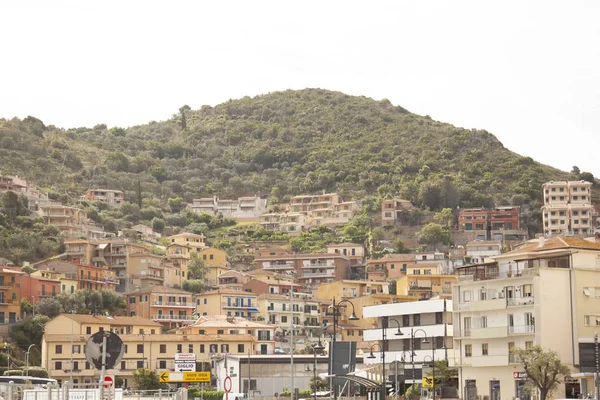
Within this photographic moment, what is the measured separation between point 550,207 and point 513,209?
6.13 metres

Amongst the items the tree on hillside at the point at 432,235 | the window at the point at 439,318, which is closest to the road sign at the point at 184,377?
the window at the point at 439,318

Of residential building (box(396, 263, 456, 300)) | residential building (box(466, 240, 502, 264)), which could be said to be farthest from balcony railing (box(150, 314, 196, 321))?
residential building (box(466, 240, 502, 264))

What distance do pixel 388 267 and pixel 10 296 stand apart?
59445 mm

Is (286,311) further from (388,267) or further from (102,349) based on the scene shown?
(102,349)

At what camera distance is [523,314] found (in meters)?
73.5

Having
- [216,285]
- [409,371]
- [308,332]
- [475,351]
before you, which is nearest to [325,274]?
[216,285]

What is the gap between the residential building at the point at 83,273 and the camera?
135 metres

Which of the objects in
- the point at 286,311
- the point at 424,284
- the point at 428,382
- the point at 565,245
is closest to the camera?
Result: the point at 428,382

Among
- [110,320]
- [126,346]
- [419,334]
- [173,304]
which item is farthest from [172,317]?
[419,334]

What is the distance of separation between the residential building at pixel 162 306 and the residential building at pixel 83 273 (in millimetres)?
4304

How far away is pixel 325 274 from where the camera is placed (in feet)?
566

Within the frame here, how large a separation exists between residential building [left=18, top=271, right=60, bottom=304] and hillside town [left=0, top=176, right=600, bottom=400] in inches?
6.2

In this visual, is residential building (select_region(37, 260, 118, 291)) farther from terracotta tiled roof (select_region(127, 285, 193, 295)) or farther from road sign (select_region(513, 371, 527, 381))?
road sign (select_region(513, 371, 527, 381))

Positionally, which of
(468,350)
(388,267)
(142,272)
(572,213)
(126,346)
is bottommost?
(126,346)
